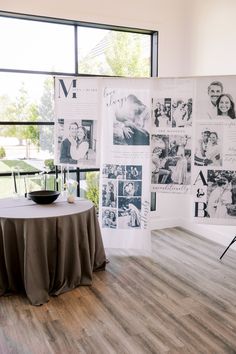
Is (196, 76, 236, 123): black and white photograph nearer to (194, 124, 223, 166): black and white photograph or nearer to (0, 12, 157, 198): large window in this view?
(194, 124, 223, 166): black and white photograph

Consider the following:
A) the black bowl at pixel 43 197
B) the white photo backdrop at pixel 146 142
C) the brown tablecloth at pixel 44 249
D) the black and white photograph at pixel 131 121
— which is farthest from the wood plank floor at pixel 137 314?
the black and white photograph at pixel 131 121

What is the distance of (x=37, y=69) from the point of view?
4.33 meters

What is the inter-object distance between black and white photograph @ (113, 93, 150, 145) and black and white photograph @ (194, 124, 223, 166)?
525mm

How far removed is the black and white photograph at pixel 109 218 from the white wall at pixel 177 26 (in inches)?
52.8

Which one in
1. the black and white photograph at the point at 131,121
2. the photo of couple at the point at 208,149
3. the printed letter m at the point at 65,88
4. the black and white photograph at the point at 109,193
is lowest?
the black and white photograph at the point at 109,193

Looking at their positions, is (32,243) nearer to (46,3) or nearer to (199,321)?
(199,321)

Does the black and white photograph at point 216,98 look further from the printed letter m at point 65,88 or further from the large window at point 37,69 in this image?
the large window at point 37,69

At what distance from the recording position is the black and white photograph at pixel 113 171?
12.6 ft

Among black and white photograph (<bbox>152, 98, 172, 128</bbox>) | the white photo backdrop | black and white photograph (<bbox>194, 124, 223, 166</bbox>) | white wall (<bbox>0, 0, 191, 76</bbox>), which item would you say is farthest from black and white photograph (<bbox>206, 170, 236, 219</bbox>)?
white wall (<bbox>0, 0, 191, 76</bbox>)

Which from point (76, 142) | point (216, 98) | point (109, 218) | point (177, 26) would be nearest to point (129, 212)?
point (109, 218)

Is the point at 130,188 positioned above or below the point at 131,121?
below

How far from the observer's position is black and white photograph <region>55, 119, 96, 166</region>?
3.89 metres

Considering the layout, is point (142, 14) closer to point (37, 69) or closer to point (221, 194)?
point (37, 69)

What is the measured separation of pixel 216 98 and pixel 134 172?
1112 mm
